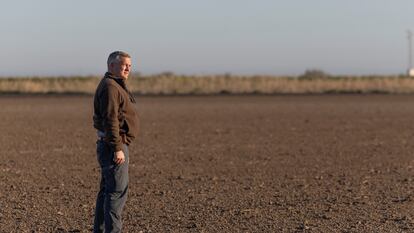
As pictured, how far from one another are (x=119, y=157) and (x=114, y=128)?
0.29 m

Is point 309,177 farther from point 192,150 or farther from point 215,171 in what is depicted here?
point 192,150

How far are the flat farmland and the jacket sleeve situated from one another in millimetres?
1820

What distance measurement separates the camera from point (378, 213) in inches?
360

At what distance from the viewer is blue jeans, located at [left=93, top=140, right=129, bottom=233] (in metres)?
7.03

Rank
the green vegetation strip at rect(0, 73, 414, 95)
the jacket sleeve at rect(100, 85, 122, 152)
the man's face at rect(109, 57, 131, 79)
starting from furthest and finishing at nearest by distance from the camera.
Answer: the green vegetation strip at rect(0, 73, 414, 95) → the man's face at rect(109, 57, 131, 79) → the jacket sleeve at rect(100, 85, 122, 152)

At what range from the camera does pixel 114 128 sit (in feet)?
22.3

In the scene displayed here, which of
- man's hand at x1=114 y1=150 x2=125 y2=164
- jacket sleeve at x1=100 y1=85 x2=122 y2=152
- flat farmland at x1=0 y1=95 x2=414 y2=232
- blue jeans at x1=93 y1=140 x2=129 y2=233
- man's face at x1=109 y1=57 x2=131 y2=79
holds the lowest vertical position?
flat farmland at x1=0 y1=95 x2=414 y2=232

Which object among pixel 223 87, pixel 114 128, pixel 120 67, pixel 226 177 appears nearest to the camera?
pixel 114 128

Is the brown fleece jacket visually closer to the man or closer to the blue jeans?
the man

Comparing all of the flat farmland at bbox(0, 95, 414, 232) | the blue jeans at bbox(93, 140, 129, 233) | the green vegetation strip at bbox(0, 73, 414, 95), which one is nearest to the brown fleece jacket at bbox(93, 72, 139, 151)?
the blue jeans at bbox(93, 140, 129, 233)

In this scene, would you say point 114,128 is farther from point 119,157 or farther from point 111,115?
point 119,157

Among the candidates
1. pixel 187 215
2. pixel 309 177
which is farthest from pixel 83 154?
pixel 187 215

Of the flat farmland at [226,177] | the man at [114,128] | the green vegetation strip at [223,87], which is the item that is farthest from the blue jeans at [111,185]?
the green vegetation strip at [223,87]

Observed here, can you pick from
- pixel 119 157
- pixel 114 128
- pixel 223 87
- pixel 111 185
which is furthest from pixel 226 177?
pixel 223 87
